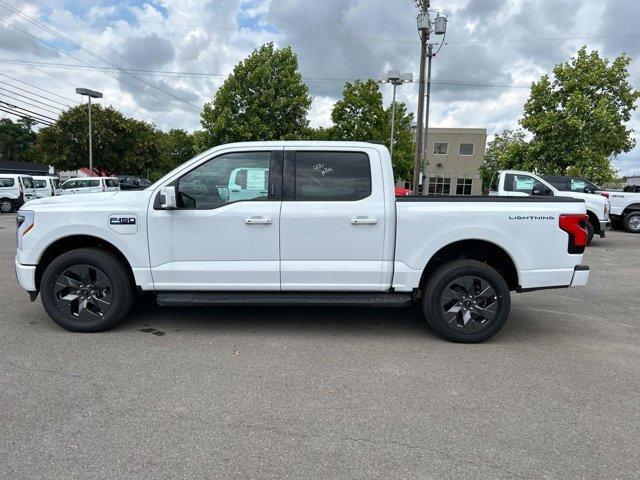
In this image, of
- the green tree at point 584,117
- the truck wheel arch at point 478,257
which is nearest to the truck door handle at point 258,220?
the truck wheel arch at point 478,257

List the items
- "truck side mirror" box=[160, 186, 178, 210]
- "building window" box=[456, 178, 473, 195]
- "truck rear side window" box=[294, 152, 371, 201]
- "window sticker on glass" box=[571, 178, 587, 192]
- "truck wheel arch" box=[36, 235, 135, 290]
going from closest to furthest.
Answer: "truck side mirror" box=[160, 186, 178, 210] → "truck rear side window" box=[294, 152, 371, 201] → "truck wheel arch" box=[36, 235, 135, 290] → "window sticker on glass" box=[571, 178, 587, 192] → "building window" box=[456, 178, 473, 195]

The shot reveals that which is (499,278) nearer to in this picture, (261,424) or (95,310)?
(261,424)

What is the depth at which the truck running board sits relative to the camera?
4.54 meters

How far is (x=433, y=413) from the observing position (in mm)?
3254

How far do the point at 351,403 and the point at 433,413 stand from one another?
23.1 inches

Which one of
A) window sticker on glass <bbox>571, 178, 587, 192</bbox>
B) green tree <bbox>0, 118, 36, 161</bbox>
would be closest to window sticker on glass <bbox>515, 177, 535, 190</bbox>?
window sticker on glass <bbox>571, 178, 587, 192</bbox>

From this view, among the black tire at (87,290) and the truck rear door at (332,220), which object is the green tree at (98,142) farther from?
the truck rear door at (332,220)

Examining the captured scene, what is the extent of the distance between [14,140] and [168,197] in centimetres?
9190

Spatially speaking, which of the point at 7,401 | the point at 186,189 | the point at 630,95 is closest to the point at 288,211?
the point at 186,189

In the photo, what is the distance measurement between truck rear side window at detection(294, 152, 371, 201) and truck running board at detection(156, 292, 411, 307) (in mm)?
982

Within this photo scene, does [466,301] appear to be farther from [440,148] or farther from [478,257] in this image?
[440,148]

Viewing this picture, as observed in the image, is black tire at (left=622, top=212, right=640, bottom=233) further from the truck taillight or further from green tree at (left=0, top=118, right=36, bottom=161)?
green tree at (left=0, top=118, right=36, bottom=161)

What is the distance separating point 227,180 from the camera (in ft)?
15.2

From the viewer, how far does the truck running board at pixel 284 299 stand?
4.54m
